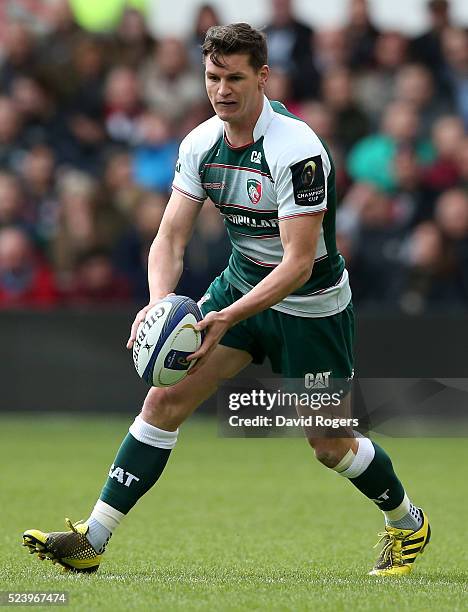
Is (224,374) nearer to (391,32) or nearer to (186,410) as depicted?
(186,410)

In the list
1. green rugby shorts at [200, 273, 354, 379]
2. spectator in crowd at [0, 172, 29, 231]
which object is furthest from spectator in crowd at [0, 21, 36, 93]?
green rugby shorts at [200, 273, 354, 379]

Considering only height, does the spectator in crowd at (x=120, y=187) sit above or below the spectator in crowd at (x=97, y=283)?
above

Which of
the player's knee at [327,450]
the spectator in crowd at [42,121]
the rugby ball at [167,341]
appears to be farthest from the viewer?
the spectator in crowd at [42,121]

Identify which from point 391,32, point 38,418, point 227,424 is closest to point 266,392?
point 227,424

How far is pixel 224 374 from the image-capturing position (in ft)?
19.8

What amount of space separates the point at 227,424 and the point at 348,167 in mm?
5985

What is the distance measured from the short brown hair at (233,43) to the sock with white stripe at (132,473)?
1.65 metres

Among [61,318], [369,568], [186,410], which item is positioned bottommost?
[61,318]

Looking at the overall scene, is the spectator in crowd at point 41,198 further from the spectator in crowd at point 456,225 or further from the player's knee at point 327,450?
the player's knee at point 327,450

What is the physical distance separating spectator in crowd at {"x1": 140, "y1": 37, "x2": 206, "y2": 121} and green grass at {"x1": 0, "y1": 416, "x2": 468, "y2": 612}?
3234 mm

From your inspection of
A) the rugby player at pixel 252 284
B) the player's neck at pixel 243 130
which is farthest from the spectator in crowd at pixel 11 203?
the player's neck at pixel 243 130

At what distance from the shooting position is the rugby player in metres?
5.59

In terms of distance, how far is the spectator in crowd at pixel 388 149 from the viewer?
492 inches

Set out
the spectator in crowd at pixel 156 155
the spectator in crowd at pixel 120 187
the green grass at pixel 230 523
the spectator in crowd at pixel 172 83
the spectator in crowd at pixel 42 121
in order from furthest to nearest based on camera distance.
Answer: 1. the spectator in crowd at pixel 172 83
2. the spectator in crowd at pixel 42 121
3. the spectator in crowd at pixel 156 155
4. the spectator in crowd at pixel 120 187
5. the green grass at pixel 230 523
